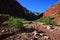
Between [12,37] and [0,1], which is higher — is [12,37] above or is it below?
below

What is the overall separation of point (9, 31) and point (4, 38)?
82cm

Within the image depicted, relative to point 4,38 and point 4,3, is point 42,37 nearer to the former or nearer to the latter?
point 4,38

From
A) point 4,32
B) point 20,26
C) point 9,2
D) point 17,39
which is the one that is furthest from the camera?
point 9,2

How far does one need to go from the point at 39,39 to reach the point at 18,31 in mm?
1171

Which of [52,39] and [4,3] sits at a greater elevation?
[4,3]

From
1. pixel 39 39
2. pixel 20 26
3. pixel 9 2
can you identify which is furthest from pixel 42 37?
pixel 9 2

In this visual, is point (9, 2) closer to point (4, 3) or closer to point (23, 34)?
point (4, 3)

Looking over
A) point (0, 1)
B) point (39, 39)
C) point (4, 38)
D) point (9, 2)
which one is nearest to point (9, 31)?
point (4, 38)

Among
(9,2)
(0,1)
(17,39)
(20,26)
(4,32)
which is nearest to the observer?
(17,39)

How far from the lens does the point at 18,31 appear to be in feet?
28.6

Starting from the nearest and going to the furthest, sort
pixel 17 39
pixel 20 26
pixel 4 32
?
pixel 17 39
pixel 4 32
pixel 20 26

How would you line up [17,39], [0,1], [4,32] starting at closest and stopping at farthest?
[17,39], [4,32], [0,1]

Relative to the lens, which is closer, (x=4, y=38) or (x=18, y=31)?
(x=4, y=38)

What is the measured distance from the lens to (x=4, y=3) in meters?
34.0
